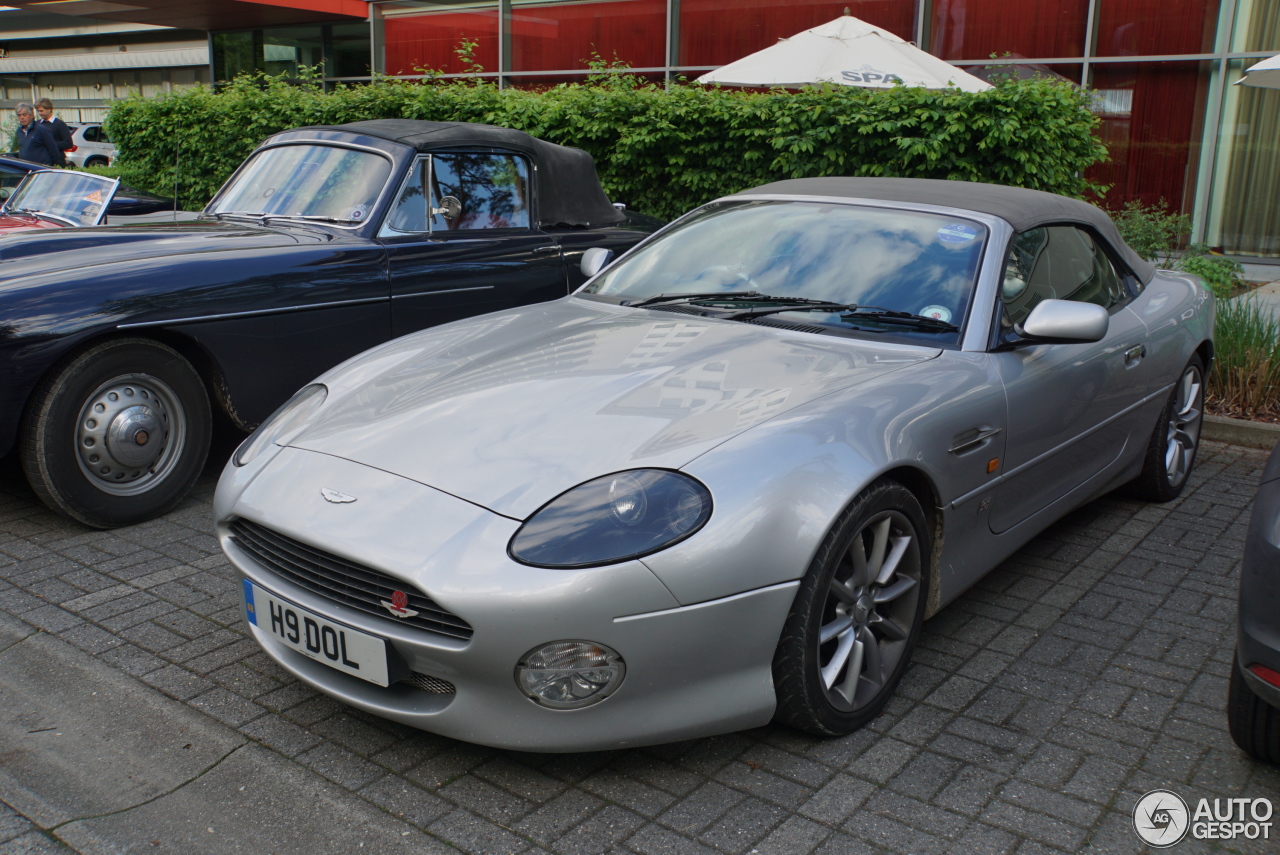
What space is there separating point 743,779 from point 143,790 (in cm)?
148

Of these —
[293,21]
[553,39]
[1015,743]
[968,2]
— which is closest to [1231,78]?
[968,2]

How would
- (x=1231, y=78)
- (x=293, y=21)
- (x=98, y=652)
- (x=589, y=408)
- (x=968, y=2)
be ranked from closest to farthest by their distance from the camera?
1. (x=589, y=408)
2. (x=98, y=652)
3. (x=1231, y=78)
4. (x=968, y=2)
5. (x=293, y=21)

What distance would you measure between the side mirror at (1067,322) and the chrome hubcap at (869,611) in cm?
87

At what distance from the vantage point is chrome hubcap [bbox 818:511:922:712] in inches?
111

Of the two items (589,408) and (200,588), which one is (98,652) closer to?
(200,588)

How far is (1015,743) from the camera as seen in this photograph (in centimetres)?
289

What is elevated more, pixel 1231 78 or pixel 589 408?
pixel 1231 78

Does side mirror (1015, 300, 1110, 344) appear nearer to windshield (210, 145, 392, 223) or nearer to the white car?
windshield (210, 145, 392, 223)

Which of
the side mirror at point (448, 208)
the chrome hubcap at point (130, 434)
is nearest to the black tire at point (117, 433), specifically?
the chrome hubcap at point (130, 434)

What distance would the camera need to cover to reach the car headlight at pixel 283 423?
123 inches

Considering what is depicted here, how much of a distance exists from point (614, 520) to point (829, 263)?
1.65m

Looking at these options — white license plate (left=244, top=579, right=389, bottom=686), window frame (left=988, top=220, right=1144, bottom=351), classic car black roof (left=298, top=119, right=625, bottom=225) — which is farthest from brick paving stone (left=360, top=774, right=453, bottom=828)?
classic car black roof (left=298, top=119, right=625, bottom=225)

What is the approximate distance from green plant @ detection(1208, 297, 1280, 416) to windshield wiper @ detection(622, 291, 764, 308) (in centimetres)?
384

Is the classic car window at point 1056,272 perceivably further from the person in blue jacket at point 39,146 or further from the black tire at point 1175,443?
the person in blue jacket at point 39,146
